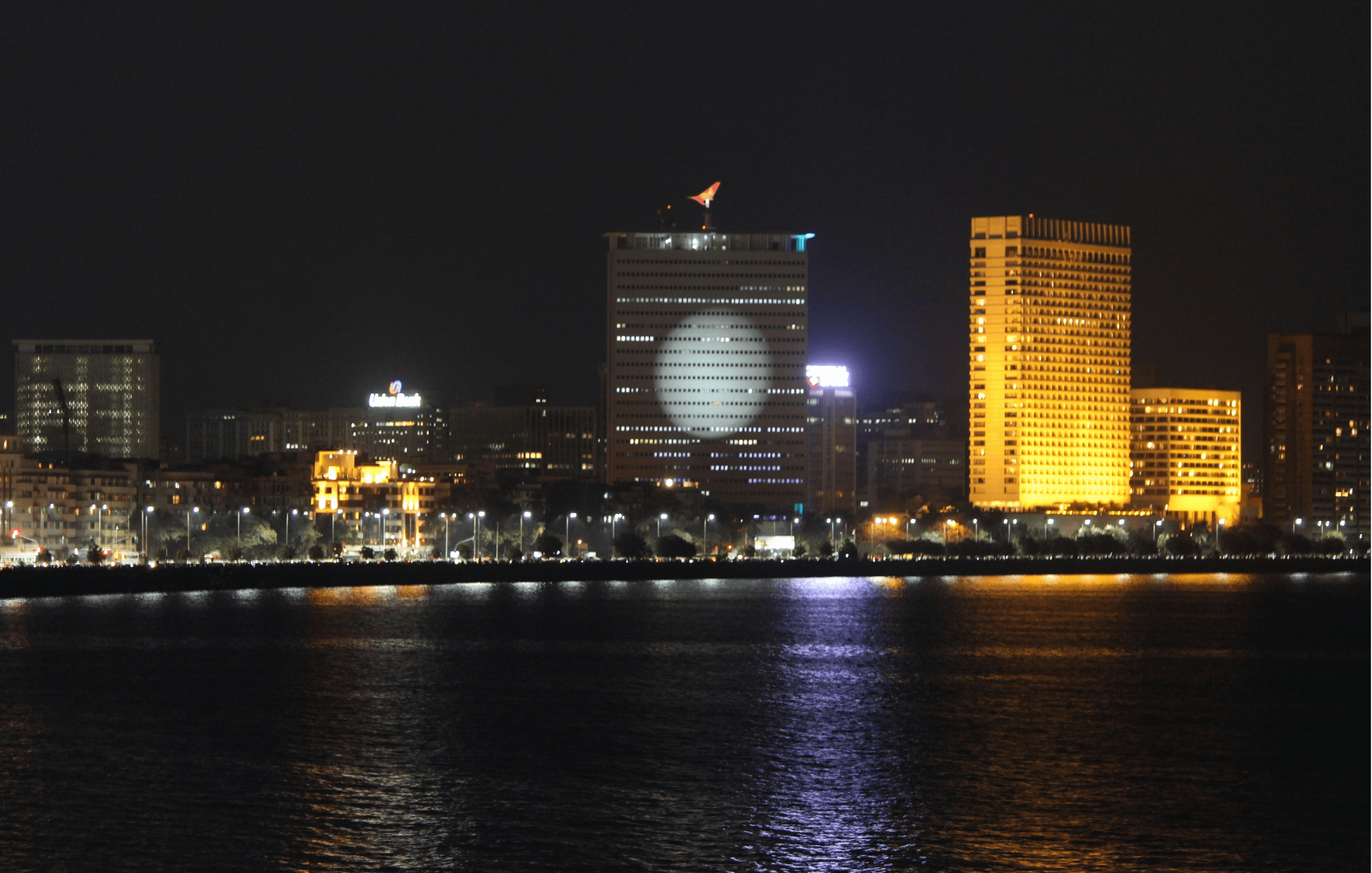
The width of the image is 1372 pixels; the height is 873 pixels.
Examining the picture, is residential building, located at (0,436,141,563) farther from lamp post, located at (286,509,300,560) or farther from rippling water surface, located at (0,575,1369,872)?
rippling water surface, located at (0,575,1369,872)

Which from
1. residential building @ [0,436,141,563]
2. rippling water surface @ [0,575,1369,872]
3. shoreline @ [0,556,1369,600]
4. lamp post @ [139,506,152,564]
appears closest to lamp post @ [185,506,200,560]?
lamp post @ [139,506,152,564]

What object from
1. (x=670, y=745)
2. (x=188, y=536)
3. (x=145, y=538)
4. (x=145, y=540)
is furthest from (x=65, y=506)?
(x=670, y=745)

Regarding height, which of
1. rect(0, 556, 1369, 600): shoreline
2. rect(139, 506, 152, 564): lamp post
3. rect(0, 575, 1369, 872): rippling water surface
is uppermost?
rect(139, 506, 152, 564): lamp post

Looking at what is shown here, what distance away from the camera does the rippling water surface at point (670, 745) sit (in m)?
44.8

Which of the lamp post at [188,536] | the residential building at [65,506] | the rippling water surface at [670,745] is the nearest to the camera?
the rippling water surface at [670,745]

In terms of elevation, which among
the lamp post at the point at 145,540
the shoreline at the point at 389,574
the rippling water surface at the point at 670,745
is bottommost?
the rippling water surface at the point at 670,745

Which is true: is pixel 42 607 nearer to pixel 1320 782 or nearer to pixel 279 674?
pixel 279 674

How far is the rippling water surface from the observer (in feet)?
147

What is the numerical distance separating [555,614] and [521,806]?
69.4 m

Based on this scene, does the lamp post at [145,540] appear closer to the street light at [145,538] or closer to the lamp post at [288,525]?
the street light at [145,538]

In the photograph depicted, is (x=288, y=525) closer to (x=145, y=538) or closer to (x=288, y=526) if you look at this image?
(x=288, y=526)

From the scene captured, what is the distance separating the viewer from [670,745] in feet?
198

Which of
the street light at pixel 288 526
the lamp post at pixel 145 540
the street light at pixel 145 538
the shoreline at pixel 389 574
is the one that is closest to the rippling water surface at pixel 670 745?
the shoreline at pixel 389 574

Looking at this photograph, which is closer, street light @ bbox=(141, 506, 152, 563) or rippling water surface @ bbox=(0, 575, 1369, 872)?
rippling water surface @ bbox=(0, 575, 1369, 872)
